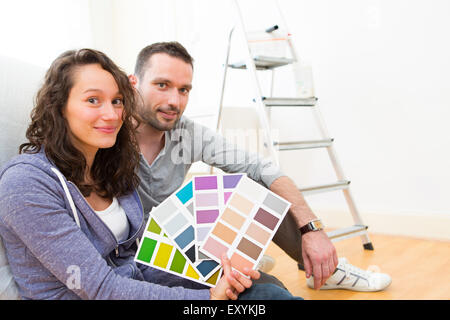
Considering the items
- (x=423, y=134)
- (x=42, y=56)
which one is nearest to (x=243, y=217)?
(x=423, y=134)

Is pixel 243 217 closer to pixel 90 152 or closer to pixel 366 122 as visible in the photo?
pixel 90 152

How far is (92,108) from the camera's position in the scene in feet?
2.73

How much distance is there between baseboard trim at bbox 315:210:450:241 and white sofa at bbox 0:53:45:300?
192cm

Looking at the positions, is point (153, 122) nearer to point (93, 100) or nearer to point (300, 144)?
point (93, 100)

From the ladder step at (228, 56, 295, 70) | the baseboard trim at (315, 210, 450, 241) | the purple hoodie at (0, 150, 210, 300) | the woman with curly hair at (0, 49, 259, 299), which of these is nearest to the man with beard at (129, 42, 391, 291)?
the woman with curly hair at (0, 49, 259, 299)

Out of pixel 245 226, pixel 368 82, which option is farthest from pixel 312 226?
pixel 368 82

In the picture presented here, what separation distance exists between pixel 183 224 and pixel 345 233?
1.20 m

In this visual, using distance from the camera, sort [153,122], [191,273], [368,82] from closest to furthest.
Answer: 1. [191,273]
2. [153,122]
3. [368,82]

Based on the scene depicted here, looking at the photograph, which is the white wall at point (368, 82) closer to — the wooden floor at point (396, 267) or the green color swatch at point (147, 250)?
the wooden floor at point (396, 267)

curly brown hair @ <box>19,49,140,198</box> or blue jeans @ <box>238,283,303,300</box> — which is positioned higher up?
curly brown hair @ <box>19,49,140,198</box>

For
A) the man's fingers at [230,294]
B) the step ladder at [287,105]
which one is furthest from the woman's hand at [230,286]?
the step ladder at [287,105]

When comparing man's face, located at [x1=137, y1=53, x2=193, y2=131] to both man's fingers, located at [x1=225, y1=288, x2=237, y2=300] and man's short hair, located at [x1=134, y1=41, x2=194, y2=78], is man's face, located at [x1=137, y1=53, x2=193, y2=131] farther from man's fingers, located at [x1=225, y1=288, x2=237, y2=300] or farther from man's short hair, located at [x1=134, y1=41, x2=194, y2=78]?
man's fingers, located at [x1=225, y1=288, x2=237, y2=300]

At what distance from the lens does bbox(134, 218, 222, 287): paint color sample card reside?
32.1 inches
